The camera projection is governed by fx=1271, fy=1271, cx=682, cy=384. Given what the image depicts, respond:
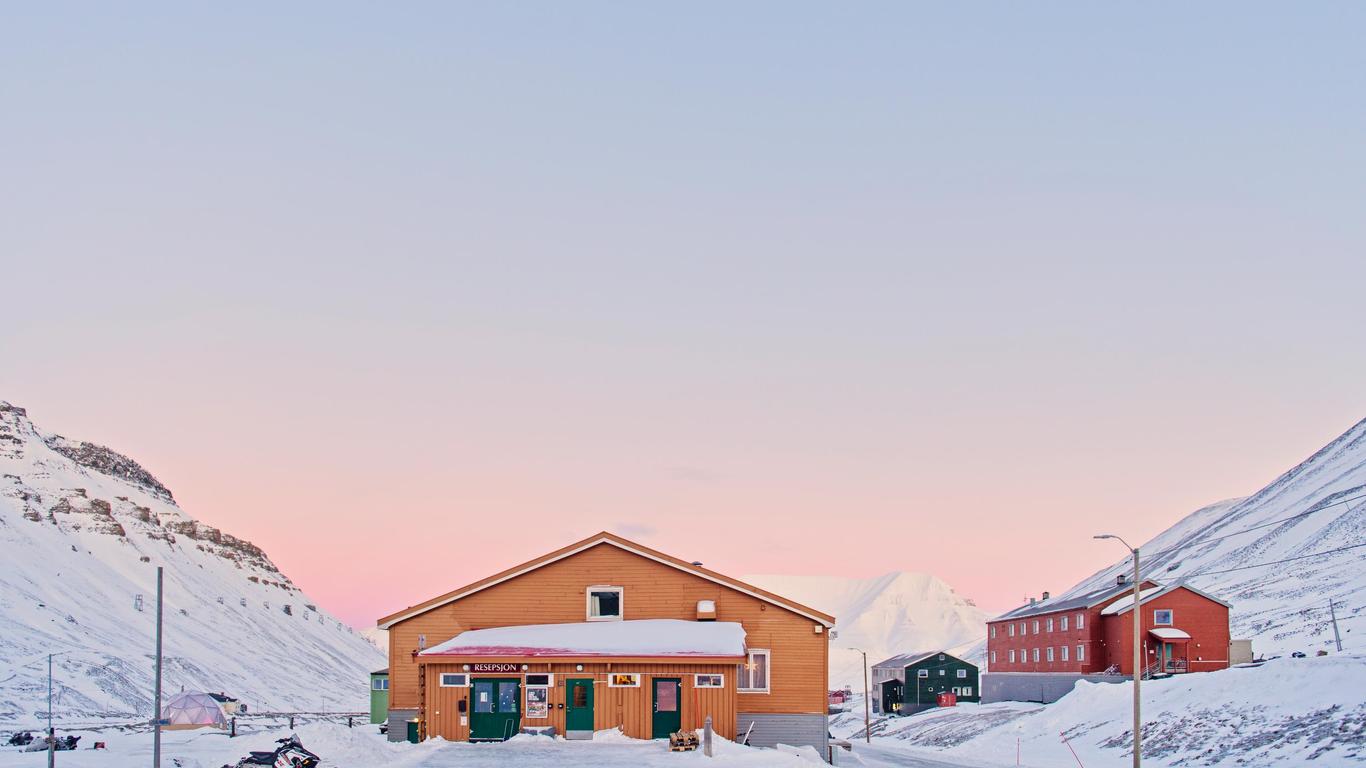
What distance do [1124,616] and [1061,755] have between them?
2932 centimetres

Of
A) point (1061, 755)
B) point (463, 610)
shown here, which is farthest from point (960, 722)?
point (463, 610)

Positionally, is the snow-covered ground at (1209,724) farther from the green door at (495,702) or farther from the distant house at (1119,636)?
the green door at (495,702)

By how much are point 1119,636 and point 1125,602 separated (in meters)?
2.54

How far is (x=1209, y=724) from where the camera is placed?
5956cm

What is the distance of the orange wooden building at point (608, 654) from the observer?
46625 mm

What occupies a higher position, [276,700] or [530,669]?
[530,669]

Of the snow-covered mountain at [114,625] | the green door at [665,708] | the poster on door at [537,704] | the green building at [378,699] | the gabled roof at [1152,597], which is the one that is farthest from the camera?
the snow-covered mountain at [114,625]

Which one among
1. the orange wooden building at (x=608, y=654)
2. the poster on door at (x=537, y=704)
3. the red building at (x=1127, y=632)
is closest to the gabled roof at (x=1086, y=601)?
the red building at (x=1127, y=632)

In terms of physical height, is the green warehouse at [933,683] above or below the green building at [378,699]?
below

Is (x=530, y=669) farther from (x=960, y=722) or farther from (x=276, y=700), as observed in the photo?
(x=276, y=700)

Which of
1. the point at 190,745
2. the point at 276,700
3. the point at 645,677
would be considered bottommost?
the point at 276,700

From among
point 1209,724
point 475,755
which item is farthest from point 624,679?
point 1209,724

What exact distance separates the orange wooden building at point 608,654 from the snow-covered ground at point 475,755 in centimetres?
137

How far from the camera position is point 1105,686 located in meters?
79.8
